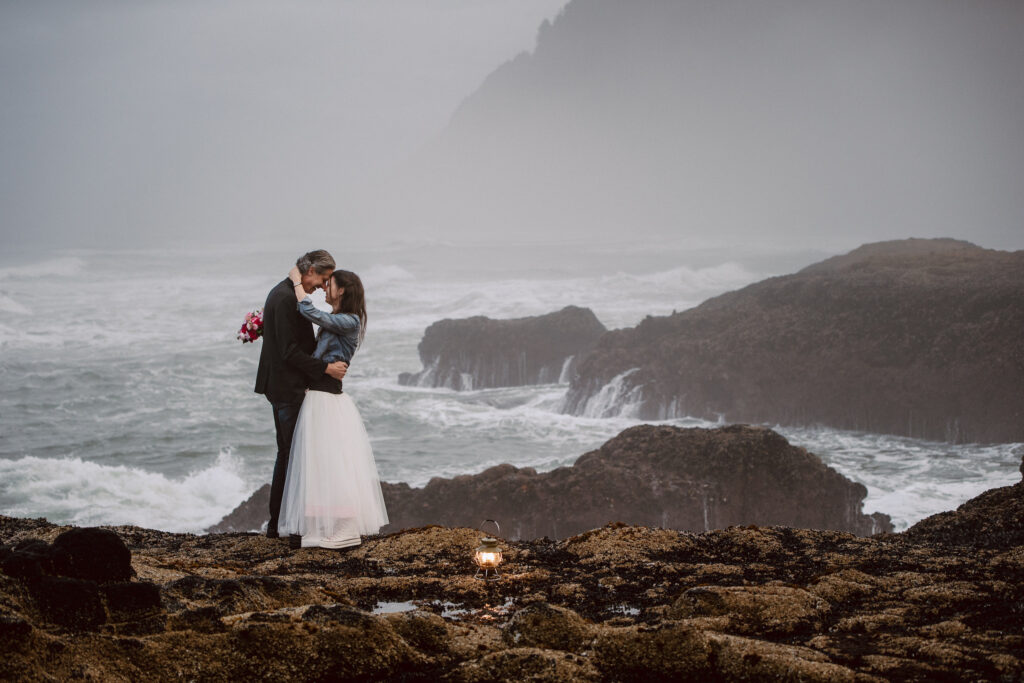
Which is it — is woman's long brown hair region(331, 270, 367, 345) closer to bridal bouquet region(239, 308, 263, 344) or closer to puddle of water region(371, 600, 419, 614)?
bridal bouquet region(239, 308, 263, 344)

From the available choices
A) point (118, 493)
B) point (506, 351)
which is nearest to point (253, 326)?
point (118, 493)

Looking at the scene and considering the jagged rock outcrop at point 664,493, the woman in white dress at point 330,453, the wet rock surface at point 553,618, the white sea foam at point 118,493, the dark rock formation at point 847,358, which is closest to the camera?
the wet rock surface at point 553,618

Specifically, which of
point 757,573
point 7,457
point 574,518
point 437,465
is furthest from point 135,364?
point 757,573

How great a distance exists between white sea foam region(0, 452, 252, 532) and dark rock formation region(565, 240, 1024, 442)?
30.2 ft

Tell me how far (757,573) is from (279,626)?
9.66 ft

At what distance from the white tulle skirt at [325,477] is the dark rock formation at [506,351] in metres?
20.2

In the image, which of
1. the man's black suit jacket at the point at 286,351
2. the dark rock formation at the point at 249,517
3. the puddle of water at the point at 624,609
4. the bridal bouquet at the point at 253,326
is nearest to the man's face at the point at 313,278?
the man's black suit jacket at the point at 286,351

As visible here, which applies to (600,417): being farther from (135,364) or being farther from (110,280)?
(110,280)

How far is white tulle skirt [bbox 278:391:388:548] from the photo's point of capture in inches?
227

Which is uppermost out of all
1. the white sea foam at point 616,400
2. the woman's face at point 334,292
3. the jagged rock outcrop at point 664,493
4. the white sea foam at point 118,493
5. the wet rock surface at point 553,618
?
the woman's face at point 334,292

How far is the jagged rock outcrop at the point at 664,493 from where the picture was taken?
38.1 feet

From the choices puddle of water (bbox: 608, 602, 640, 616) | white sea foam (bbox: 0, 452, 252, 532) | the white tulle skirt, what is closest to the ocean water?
white sea foam (bbox: 0, 452, 252, 532)

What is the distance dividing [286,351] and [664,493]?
760cm

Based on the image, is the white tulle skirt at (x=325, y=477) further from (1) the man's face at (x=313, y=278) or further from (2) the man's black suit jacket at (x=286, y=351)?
(1) the man's face at (x=313, y=278)
